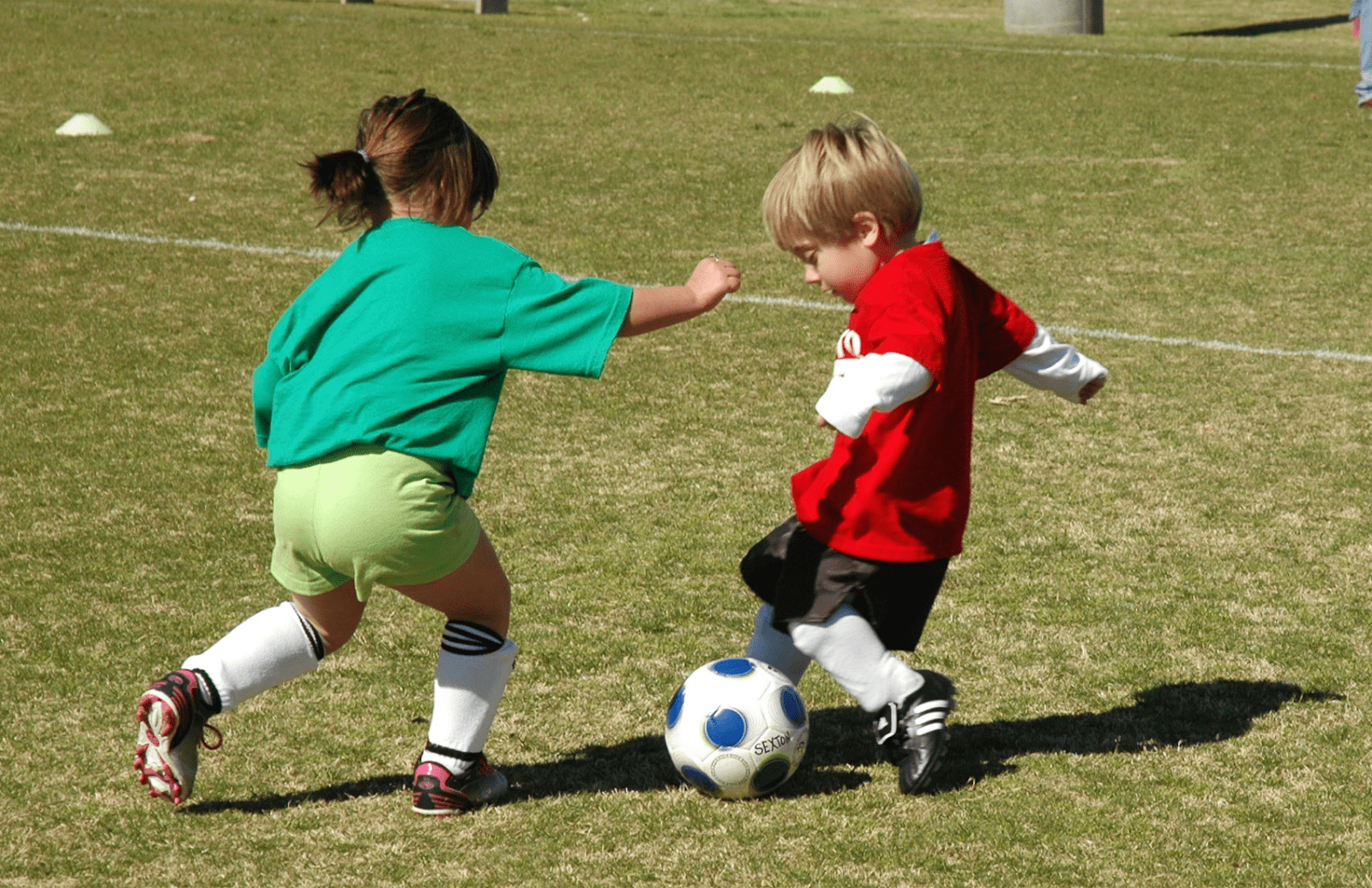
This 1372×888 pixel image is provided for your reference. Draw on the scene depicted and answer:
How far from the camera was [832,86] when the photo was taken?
14.2m

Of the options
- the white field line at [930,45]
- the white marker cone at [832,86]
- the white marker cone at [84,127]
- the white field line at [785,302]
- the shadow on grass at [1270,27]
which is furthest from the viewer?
the shadow on grass at [1270,27]

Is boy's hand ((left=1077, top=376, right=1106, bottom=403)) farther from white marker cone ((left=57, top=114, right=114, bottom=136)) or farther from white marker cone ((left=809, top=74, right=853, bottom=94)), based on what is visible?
white marker cone ((left=809, top=74, right=853, bottom=94))

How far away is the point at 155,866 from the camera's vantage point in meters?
2.84

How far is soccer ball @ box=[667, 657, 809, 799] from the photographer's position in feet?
10.2

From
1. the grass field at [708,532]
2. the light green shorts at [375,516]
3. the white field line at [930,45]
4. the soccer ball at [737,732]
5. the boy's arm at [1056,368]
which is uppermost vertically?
the boy's arm at [1056,368]

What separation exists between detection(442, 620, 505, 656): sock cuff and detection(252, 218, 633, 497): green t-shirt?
29cm

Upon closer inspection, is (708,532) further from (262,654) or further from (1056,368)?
(262,654)

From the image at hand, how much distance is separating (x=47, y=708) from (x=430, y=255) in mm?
1470

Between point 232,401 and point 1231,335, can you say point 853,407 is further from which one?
point 1231,335

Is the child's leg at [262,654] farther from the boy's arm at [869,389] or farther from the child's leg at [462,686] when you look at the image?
the boy's arm at [869,389]

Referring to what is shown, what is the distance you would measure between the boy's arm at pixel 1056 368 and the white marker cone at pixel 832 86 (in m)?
11.2

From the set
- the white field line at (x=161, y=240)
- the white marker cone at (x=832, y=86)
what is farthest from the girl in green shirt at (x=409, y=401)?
the white marker cone at (x=832, y=86)

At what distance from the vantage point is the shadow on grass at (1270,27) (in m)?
21.2

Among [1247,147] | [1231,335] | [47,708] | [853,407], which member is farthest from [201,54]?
[853,407]
